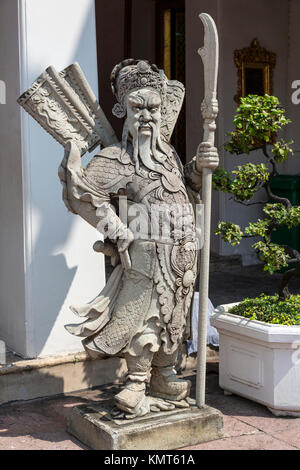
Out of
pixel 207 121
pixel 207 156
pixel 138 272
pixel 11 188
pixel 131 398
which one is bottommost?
pixel 131 398

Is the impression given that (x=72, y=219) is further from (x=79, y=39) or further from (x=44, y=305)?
(x=79, y=39)

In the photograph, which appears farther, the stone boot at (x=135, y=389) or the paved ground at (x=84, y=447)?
the paved ground at (x=84, y=447)

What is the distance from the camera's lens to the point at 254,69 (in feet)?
25.8

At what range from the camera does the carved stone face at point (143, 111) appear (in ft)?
11.6

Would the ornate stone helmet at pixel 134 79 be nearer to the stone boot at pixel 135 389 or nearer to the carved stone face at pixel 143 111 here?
the carved stone face at pixel 143 111

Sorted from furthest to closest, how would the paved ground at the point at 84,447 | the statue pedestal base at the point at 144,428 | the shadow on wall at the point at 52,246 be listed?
the shadow on wall at the point at 52,246
the paved ground at the point at 84,447
the statue pedestal base at the point at 144,428

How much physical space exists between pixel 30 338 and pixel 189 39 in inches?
187

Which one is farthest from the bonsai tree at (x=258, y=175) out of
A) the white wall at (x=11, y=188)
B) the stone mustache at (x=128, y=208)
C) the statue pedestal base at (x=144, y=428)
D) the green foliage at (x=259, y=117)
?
the white wall at (x=11, y=188)

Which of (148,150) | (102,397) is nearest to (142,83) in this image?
(148,150)

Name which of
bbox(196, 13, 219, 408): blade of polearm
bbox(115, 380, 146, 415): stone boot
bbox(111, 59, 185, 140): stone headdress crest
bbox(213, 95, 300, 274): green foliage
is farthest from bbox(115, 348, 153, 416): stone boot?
bbox(111, 59, 185, 140): stone headdress crest

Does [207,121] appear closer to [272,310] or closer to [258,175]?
[258,175]

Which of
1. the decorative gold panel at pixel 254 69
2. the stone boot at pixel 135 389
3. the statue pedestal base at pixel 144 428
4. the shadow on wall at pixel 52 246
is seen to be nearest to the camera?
the statue pedestal base at pixel 144 428

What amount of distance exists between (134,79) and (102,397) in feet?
6.82

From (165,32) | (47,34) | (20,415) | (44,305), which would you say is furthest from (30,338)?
(165,32)
